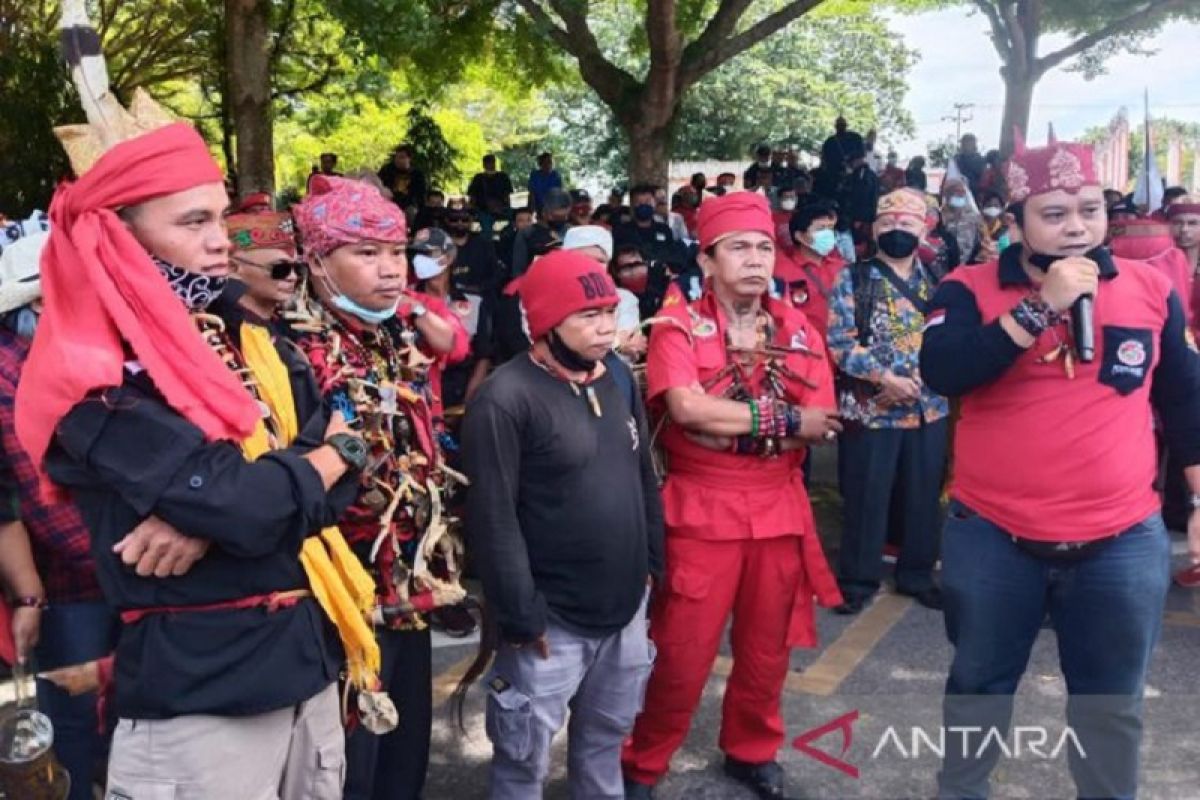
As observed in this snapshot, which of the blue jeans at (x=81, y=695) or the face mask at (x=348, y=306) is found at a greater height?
the face mask at (x=348, y=306)

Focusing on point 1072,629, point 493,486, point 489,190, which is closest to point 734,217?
point 493,486

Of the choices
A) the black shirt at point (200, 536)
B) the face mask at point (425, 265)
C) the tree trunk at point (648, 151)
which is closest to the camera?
the black shirt at point (200, 536)

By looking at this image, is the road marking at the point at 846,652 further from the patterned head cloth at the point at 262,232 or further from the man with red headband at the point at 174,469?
the man with red headband at the point at 174,469

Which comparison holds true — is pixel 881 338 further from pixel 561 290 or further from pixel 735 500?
pixel 561 290

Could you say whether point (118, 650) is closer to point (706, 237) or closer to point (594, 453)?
point (594, 453)

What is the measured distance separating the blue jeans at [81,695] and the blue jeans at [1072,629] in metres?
2.38

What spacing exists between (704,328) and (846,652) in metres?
1.92

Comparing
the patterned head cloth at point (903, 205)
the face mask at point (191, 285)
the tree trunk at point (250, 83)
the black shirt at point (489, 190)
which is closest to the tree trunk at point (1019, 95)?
the black shirt at point (489, 190)

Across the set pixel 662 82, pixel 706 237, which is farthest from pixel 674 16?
pixel 706 237

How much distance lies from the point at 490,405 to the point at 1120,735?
1.94 meters

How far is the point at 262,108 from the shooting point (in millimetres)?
9773

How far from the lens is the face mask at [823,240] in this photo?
6.41 meters

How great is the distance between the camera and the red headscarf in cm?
190

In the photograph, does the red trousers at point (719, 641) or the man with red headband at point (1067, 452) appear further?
the red trousers at point (719, 641)
